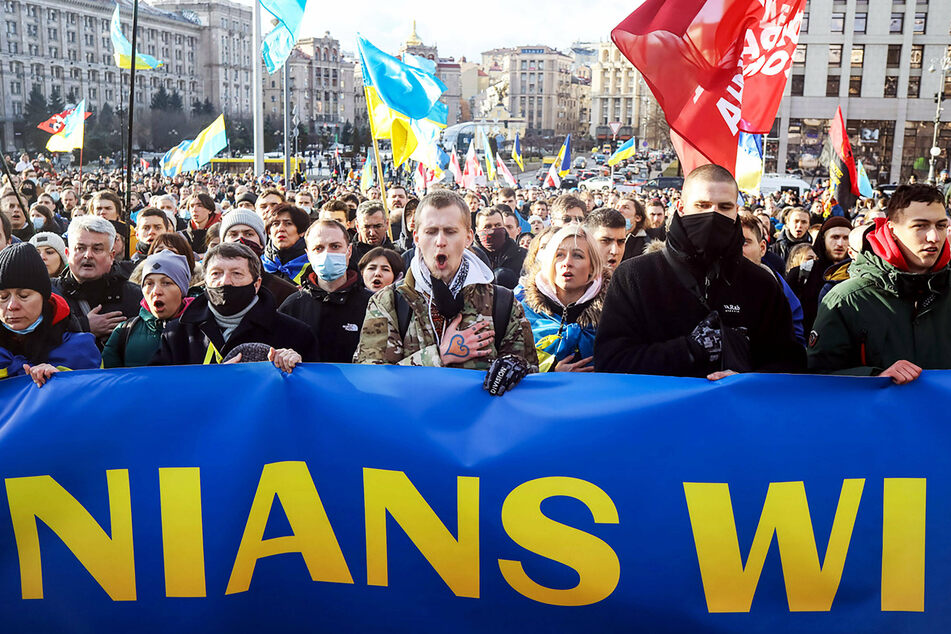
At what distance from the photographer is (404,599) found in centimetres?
273

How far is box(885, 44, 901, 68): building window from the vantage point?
5888cm

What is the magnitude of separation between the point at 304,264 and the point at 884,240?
355 centimetres

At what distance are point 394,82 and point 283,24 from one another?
2.44m

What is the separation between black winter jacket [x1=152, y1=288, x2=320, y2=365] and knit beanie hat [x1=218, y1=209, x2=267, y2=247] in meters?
1.78

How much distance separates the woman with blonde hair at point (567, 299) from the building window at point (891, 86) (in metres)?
63.6

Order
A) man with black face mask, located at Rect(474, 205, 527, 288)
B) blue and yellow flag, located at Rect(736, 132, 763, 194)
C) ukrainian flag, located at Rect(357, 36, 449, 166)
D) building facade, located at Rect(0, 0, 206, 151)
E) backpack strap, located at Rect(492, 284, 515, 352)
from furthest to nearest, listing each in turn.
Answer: building facade, located at Rect(0, 0, 206, 151)
ukrainian flag, located at Rect(357, 36, 449, 166)
blue and yellow flag, located at Rect(736, 132, 763, 194)
man with black face mask, located at Rect(474, 205, 527, 288)
backpack strap, located at Rect(492, 284, 515, 352)

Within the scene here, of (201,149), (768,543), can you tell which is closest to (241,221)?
(768,543)

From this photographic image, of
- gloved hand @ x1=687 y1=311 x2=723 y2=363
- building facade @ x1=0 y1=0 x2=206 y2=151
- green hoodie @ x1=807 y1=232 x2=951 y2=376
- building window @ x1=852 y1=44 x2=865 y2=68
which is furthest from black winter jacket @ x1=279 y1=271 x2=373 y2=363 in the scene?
building facade @ x1=0 y1=0 x2=206 y2=151

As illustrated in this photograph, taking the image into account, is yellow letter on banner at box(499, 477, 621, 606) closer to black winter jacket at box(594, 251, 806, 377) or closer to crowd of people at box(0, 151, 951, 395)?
crowd of people at box(0, 151, 951, 395)

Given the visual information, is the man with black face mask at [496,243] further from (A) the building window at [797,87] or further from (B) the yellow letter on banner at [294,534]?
(A) the building window at [797,87]

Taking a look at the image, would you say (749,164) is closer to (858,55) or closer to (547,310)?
(547,310)

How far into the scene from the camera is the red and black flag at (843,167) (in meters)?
11.3

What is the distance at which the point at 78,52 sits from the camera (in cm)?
9569

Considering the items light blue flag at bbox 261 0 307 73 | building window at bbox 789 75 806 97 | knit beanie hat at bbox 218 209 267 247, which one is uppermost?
building window at bbox 789 75 806 97
